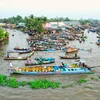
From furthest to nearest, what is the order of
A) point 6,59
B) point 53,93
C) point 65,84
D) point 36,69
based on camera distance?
1. point 6,59
2. point 36,69
3. point 65,84
4. point 53,93

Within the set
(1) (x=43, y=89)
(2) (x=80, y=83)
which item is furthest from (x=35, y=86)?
(2) (x=80, y=83)

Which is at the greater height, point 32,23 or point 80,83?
point 32,23

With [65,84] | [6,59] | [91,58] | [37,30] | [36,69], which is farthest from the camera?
[37,30]

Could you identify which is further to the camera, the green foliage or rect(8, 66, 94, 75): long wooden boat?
rect(8, 66, 94, 75): long wooden boat

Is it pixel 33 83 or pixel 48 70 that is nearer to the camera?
pixel 33 83

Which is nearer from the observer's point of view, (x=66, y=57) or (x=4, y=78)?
(x=4, y=78)

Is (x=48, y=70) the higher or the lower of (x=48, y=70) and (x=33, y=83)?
the higher

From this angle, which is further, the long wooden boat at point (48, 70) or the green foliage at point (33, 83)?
the long wooden boat at point (48, 70)

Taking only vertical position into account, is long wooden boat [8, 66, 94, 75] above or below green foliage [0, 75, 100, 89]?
above

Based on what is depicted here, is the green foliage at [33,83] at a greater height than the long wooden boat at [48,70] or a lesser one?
lesser

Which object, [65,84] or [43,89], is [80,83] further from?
[43,89]
